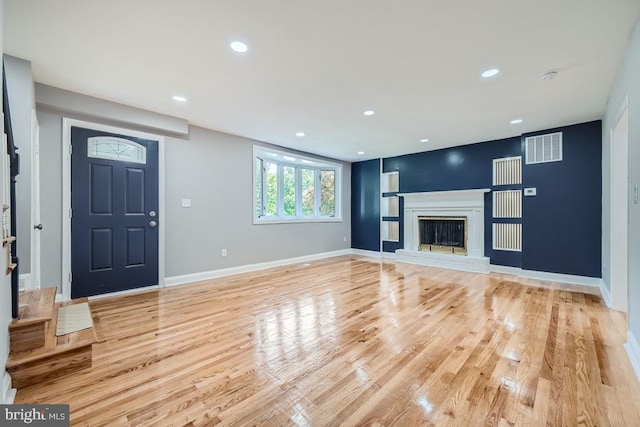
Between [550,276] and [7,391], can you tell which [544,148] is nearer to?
[550,276]

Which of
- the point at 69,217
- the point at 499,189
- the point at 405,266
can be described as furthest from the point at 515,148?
the point at 69,217

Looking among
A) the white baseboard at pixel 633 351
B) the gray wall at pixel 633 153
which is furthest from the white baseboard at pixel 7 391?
the gray wall at pixel 633 153

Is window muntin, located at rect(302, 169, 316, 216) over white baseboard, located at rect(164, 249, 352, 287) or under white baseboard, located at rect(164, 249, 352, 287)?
over

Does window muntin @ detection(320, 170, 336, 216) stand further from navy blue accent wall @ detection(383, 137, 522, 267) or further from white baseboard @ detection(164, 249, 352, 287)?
navy blue accent wall @ detection(383, 137, 522, 267)

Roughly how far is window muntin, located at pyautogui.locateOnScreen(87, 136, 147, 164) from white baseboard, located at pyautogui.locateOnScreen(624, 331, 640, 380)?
5.28m

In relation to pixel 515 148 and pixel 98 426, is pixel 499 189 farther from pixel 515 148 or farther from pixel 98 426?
pixel 98 426

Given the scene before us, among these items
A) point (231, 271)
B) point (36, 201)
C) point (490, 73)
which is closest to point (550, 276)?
point (490, 73)

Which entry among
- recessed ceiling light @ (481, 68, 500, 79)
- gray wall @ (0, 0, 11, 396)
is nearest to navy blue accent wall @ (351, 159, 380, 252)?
recessed ceiling light @ (481, 68, 500, 79)

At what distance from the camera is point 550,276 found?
4422 millimetres

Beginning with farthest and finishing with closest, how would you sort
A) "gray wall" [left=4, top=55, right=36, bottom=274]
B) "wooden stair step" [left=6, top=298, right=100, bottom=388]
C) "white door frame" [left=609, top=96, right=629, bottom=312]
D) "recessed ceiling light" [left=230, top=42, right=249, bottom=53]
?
"white door frame" [left=609, top=96, right=629, bottom=312], "gray wall" [left=4, top=55, right=36, bottom=274], "recessed ceiling light" [left=230, top=42, right=249, bottom=53], "wooden stair step" [left=6, top=298, right=100, bottom=388]

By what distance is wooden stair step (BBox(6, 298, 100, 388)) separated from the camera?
1.69 m

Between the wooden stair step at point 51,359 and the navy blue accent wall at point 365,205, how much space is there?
5772 mm

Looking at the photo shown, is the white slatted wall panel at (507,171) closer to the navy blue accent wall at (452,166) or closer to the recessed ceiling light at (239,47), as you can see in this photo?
the navy blue accent wall at (452,166)

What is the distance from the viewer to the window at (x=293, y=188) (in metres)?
5.43
